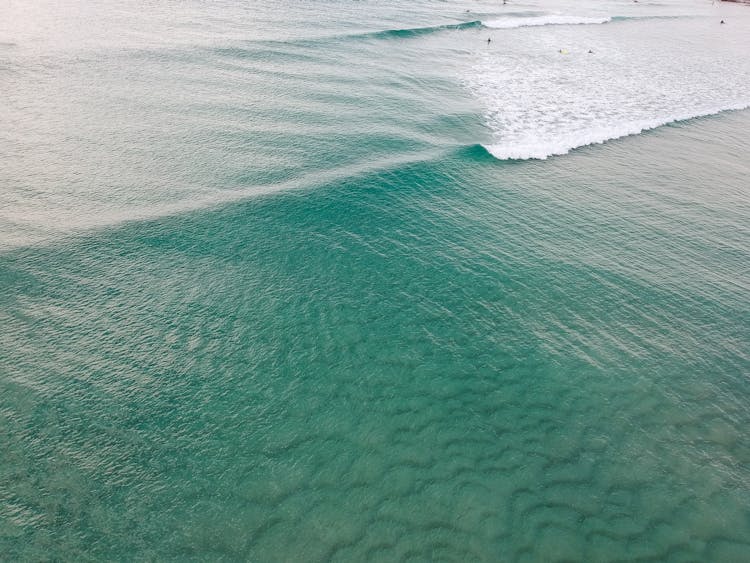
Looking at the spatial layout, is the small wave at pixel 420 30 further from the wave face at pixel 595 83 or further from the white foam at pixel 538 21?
the wave face at pixel 595 83

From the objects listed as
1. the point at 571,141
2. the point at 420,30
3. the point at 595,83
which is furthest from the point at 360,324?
the point at 420,30

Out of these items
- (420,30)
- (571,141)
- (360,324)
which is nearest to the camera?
(360,324)

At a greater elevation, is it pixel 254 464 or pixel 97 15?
→ pixel 97 15

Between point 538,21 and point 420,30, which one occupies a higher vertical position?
point 538,21

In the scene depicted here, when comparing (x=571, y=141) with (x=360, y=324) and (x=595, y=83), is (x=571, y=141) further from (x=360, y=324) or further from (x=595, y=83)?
(x=360, y=324)

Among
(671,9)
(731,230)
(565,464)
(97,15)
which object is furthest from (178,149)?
(671,9)

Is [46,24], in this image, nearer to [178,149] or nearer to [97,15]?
[97,15]

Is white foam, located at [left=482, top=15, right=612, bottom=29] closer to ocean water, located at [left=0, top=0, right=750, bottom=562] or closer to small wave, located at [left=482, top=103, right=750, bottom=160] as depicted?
ocean water, located at [left=0, top=0, right=750, bottom=562]
